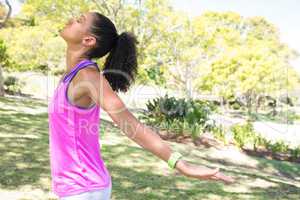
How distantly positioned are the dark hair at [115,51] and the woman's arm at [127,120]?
0.29 meters

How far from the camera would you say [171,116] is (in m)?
13.0

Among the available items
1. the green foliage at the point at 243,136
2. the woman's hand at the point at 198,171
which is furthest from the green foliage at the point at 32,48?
the woman's hand at the point at 198,171

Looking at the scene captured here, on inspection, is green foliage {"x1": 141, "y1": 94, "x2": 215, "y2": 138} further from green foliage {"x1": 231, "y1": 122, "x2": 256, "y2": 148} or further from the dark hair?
the dark hair

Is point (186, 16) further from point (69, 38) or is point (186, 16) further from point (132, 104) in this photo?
point (69, 38)

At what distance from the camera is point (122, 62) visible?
7.30ft

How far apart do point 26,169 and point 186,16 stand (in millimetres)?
14860

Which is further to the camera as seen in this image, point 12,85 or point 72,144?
point 12,85

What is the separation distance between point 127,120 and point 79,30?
55cm

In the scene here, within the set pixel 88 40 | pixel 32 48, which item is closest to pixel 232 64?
pixel 32 48

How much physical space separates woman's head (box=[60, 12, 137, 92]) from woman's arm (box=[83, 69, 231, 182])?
0.26 metres

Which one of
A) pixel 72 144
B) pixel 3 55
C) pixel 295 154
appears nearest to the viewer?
pixel 72 144

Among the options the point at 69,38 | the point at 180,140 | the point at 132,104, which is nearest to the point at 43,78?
the point at 132,104

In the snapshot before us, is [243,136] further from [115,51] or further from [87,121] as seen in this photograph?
[87,121]

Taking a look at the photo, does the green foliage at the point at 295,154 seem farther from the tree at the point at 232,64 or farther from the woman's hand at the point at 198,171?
the woman's hand at the point at 198,171
